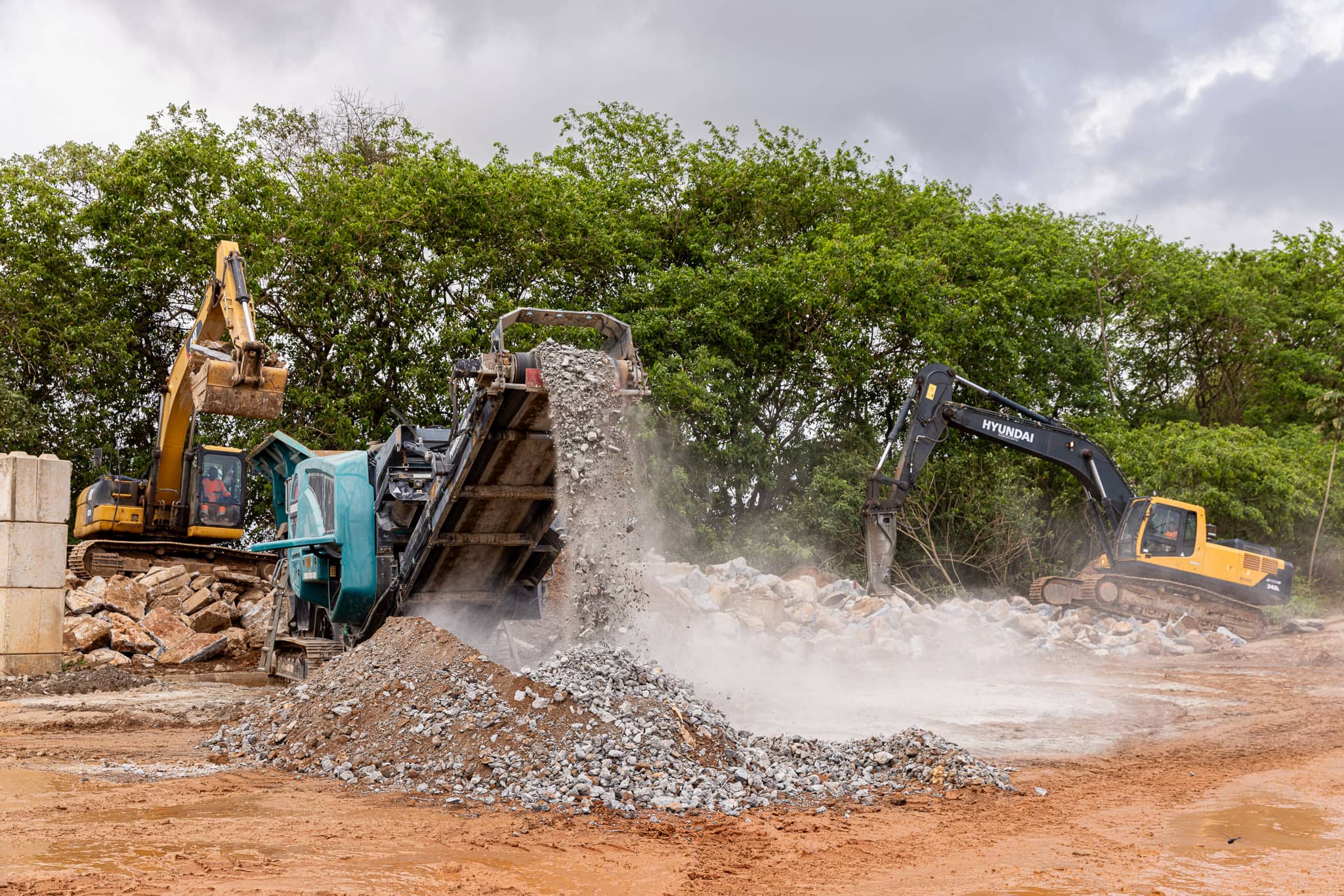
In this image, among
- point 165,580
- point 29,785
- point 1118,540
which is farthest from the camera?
point 1118,540

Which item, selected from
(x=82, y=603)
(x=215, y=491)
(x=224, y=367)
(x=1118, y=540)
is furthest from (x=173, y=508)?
(x=1118, y=540)

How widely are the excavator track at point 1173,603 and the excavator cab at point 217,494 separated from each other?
13.8m

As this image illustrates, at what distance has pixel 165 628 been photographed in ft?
42.8

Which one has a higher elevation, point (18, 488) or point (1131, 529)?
point (1131, 529)

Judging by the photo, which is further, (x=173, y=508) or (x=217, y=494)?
(x=217, y=494)

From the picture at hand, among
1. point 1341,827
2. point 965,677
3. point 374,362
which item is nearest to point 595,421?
point 1341,827

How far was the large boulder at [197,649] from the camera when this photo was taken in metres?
12.6

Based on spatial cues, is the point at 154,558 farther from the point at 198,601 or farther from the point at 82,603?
the point at 82,603

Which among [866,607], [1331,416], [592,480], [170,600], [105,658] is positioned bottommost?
[105,658]

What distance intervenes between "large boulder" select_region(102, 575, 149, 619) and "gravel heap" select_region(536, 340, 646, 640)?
319 inches

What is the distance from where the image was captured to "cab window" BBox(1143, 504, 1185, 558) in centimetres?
1664

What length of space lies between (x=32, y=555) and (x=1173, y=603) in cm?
1605

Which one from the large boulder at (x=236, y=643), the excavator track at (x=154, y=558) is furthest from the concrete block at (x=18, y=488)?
the excavator track at (x=154, y=558)

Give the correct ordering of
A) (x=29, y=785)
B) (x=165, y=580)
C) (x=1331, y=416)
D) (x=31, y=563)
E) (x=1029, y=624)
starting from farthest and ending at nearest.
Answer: (x=1331, y=416) → (x=1029, y=624) → (x=165, y=580) → (x=31, y=563) → (x=29, y=785)
